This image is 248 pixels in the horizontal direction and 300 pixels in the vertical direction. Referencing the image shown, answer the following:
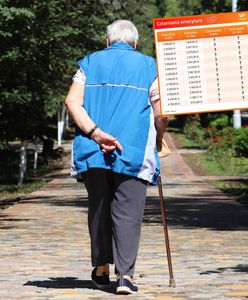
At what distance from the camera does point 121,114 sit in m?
6.96

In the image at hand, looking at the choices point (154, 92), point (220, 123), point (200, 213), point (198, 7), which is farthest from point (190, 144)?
point (154, 92)

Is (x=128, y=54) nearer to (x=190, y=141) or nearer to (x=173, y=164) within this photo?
(x=173, y=164)

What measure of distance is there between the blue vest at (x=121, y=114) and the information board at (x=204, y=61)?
0.44 meters

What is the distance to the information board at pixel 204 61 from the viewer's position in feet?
24.8

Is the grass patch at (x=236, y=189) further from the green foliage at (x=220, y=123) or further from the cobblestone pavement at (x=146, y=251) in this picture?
the green foliage at (x=220, y=123)

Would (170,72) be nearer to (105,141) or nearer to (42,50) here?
(105,141)

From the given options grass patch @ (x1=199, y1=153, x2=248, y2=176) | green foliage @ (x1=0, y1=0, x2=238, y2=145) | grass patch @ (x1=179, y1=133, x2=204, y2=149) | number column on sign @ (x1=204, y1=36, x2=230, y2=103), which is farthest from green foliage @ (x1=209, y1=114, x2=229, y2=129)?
number column on sign @ (x1=204, y1=36, x2=230, y2=103)

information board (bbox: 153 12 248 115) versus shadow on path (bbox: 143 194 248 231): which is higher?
information board (bbox: 153 12 248 115)

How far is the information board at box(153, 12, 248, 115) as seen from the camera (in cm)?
757

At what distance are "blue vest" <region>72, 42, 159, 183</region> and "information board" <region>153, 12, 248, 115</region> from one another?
44cm

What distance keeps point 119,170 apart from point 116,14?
27568mm

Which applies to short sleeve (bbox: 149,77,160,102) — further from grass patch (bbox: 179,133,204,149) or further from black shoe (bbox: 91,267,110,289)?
grass patch (bbox: 179,133,204,149)

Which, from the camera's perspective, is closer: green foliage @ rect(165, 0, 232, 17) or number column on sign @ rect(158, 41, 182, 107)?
number column on sign @ rect(158, 41, 182, 107)

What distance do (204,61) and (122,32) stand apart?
781mm
